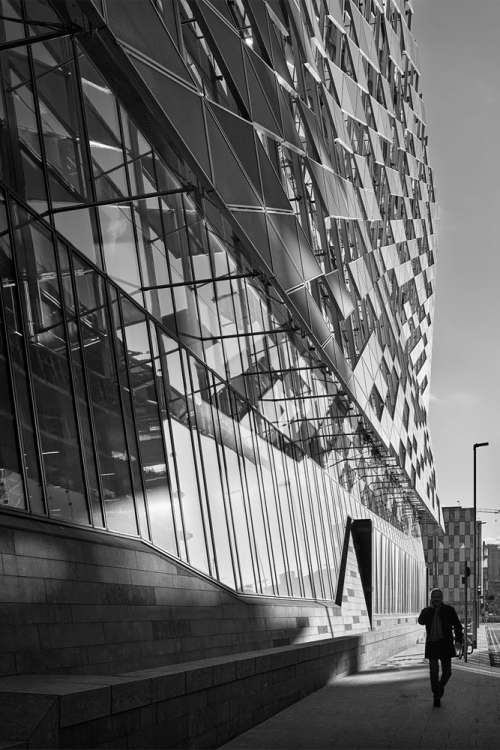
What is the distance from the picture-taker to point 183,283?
1819 centimetres

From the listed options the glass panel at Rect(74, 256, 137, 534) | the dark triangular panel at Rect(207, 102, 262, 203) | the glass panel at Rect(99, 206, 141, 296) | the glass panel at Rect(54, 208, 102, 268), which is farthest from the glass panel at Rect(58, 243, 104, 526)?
the dark triangular panel at Rect(207, 102, 262, 203)

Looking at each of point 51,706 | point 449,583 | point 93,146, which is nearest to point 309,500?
point 93,146

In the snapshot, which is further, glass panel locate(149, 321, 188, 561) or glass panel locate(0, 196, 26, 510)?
glass panel locate(149, 321, 188, 561)

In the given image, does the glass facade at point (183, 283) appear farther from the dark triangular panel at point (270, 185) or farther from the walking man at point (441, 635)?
the walking man at point (441, 635)

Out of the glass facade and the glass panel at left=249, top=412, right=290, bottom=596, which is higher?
the glass facade

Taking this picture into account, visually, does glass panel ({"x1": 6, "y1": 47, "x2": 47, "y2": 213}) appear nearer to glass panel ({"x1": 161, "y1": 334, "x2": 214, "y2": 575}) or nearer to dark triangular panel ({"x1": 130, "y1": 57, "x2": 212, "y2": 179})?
dark triangular panel ({"x1": 130, "y1": 57, "x2": 212, "y2": 179})

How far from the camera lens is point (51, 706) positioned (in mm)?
6562

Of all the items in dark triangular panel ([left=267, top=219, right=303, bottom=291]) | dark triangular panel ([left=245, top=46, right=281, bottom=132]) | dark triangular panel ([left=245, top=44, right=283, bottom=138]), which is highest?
dark triangular panel ([left=245, top=46, right=281, bottom=132])

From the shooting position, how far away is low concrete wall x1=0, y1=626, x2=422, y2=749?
21.4 ft

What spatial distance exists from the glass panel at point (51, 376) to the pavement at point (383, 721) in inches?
151

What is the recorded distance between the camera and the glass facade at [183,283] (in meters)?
12.5

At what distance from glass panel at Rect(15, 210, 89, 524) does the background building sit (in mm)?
144077

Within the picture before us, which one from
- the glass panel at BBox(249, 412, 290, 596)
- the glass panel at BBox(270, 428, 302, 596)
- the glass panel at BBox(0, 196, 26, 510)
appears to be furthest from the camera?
the glass panel at BBox(270, 428, 302, 596)

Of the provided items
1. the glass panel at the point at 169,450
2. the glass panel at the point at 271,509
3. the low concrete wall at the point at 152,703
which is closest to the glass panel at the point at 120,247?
the glass panel at the point at 169,450
